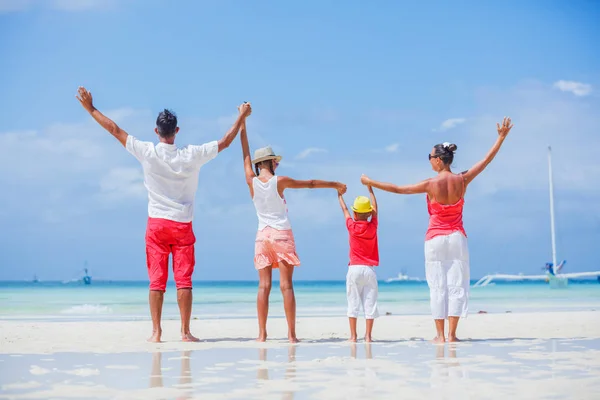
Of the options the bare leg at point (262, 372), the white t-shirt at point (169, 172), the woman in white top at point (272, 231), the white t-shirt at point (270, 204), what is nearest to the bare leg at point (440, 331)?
the woman in white top at point (272, 231)

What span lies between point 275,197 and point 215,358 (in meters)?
1.83

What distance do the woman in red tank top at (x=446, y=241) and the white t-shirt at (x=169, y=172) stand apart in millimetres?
1745

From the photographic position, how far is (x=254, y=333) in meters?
8.94

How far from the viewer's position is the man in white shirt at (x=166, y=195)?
7016 millimetres

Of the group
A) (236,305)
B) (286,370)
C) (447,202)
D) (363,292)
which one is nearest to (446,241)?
(447,202)

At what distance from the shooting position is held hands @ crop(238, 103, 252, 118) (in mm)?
7348

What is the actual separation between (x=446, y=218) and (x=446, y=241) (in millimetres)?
226

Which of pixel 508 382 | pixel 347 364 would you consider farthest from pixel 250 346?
pixel 508 382

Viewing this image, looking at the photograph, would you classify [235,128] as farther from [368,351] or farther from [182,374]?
[182,374]

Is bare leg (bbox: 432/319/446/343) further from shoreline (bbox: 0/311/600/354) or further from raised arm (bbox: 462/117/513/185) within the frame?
raised arm (bbox: 462/117/513/185)

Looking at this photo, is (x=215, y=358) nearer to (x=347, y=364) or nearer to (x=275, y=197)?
(x=347, y=364)

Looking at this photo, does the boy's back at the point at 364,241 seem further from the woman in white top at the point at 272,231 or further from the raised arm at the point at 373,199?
the woman in white top at the point at 272,231

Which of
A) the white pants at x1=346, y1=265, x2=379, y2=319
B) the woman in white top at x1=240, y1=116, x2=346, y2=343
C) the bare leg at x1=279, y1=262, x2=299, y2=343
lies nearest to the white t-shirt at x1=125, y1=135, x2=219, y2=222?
the woman in white top at x1=240, y1=116, x2=346, y2=343

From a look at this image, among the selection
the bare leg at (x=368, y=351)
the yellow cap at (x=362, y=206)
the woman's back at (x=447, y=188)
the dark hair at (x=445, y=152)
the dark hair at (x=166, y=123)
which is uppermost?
the dark hair at (x=166, y=123)
